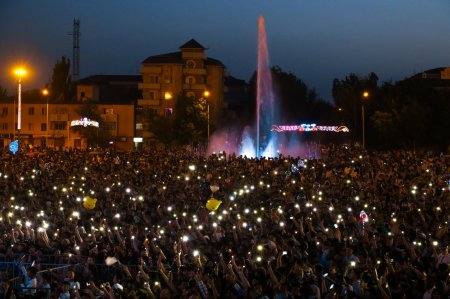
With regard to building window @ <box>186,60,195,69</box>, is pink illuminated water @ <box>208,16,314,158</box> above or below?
below

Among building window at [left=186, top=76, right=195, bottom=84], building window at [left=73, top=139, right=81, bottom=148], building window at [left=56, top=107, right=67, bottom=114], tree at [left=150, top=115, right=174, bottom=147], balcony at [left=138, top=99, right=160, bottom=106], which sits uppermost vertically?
building window at [left=186, top=76, right=195, bottom=84]

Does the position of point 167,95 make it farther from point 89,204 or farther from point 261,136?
point 89,204

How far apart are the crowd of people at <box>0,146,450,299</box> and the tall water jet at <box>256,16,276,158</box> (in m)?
17.8

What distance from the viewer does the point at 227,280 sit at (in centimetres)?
Answer: 1230

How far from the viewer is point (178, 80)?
85375 millimetres

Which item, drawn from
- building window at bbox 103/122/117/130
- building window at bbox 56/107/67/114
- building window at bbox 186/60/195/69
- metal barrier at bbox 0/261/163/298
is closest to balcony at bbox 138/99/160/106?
building window at bbox 103/122/117/130

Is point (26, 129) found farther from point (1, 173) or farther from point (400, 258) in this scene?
point (400, 258)

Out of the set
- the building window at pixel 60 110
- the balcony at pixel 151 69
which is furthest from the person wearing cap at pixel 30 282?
the building window at pixel 60 110

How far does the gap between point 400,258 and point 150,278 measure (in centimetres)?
406

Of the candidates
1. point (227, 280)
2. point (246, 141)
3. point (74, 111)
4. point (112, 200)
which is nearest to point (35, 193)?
point (112, 200)

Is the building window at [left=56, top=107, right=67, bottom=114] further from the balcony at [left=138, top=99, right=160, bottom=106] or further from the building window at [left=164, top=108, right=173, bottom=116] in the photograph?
the building window at [left=164, top=108, right=173, bottom=116]

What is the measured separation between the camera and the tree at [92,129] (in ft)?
266

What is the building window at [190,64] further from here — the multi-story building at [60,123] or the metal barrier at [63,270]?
the metal barrier at [63,270]

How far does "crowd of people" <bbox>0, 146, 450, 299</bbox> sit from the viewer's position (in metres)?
12.2
